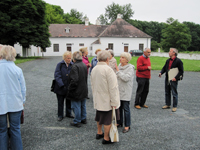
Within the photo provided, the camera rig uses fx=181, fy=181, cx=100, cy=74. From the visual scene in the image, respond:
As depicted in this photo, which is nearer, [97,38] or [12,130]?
[12,130]

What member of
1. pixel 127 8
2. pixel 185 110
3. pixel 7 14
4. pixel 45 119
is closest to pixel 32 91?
pixel 45 119

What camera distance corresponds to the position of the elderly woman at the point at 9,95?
9.32 feet

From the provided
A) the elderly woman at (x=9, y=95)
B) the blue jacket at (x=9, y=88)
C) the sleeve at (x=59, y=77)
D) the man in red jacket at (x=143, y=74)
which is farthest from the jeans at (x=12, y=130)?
the man in red jacket at (x=143, y=74)

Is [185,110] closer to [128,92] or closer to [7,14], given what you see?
[128,92]

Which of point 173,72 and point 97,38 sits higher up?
point 97,38

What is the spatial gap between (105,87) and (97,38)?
A: 42383mm

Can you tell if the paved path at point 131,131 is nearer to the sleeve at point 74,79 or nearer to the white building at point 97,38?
the sleeve at point 74,79

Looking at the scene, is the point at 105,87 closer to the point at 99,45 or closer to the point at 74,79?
the point at 74,79

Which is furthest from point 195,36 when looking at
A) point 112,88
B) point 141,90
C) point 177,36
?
point 112,88

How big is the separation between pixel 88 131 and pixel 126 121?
0.90 meters

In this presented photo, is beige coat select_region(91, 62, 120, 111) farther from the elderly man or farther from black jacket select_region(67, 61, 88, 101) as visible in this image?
the elderly man

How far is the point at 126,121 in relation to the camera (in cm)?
419

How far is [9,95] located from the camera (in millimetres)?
2887

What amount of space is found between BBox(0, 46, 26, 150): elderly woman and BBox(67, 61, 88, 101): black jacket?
1.29 meters
